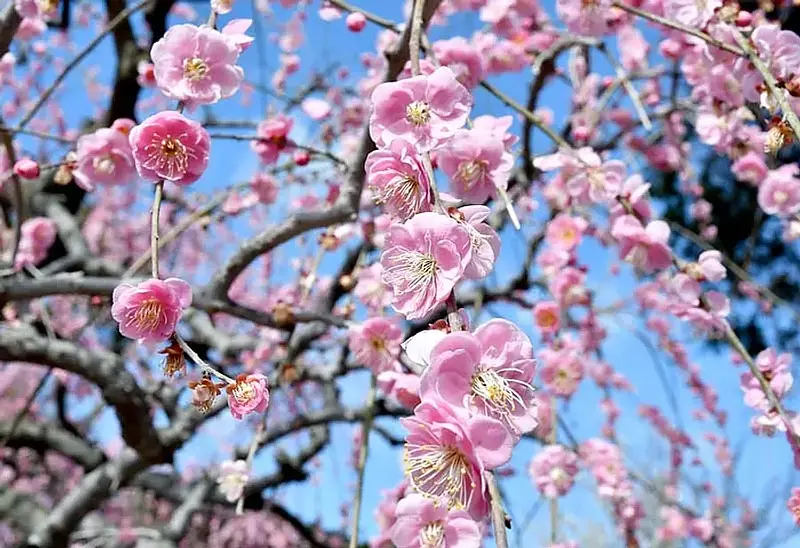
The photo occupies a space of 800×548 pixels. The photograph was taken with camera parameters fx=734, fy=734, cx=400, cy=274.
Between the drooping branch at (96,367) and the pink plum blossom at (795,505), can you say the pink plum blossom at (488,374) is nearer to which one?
the pink plum blossom at (795,505)

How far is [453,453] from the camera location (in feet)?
2.33

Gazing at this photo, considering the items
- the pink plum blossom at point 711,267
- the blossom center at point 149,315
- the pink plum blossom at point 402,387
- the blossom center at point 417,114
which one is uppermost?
the blossom center at point 417,114

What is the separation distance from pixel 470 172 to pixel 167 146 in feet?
1.46

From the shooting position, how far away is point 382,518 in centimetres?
217

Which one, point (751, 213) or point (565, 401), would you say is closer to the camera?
point (565, 401)

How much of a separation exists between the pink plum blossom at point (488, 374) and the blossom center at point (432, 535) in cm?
16

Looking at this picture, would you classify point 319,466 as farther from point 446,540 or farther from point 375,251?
point 446,540

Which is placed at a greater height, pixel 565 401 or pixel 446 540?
pixel 446 540

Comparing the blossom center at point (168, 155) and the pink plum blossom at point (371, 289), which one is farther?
the pink plum blossom at point (371, 289)

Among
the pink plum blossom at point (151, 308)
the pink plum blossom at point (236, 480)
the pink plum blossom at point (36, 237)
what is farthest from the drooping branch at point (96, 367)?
the pink plum blossom at point (151, 308)

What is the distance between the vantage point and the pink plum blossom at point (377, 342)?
1.52 metres

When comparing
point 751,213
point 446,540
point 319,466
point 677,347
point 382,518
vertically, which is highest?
point 446,540

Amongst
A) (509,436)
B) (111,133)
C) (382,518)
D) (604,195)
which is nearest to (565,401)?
(382,518)

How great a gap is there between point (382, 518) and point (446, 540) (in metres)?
1.42
